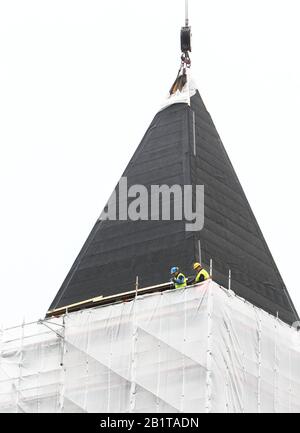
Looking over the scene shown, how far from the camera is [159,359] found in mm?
62094

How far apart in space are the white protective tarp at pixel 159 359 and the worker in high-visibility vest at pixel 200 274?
1.84ft

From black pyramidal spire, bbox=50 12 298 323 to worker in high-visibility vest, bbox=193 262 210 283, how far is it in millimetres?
1242

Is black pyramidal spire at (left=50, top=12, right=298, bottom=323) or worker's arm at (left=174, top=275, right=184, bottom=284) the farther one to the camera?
black pyramidal spire at (left=50, top=12, right=298, bottom=323)

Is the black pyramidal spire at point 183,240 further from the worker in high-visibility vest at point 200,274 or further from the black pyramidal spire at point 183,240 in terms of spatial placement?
the worker in high-visibility vest at point 200,274

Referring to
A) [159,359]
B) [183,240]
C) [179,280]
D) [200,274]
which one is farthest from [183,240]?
[159,359]

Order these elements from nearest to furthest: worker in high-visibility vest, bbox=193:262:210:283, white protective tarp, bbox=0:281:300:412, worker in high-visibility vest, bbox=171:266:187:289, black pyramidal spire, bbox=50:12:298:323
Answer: white protective tarp, bbox=0:281:300:412 < worker in high-visibility vest, bbox=193:262:210:283 < worker in high-visibility vest, bbox=171:266:187:289 < black pyramidal spire, bbox=50:12:298:323

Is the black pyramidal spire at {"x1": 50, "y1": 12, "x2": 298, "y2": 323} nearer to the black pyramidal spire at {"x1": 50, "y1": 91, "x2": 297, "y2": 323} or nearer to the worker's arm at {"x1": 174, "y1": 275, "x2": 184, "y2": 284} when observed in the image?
the black pyramidal spire at {"x1": 50, "y1": 91, "x2": 297, "y2": 323}

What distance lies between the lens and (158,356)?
6219 centimetres

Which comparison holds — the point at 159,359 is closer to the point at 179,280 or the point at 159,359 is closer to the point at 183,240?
the point at 179,280

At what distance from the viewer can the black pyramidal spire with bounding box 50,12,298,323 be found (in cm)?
6688

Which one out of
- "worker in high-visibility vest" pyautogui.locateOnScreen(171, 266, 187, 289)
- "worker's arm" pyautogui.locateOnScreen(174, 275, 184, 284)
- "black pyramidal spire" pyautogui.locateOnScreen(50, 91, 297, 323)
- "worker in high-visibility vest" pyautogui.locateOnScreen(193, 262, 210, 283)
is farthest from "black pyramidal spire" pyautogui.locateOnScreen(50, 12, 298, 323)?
"worker's arm" pyautogui.locateOnScreen(174, 275, 184, 284)

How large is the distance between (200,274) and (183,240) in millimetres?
4061

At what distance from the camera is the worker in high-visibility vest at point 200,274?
63000 millimetres
